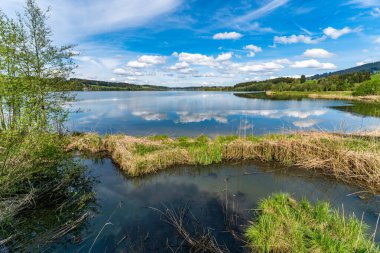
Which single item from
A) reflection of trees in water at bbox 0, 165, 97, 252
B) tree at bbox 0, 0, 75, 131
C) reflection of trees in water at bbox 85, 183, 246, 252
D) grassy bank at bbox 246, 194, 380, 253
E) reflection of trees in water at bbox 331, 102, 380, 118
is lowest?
reflection of trees in water at bbox 85, 183, 246, 252

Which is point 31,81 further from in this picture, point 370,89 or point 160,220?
point 370,89

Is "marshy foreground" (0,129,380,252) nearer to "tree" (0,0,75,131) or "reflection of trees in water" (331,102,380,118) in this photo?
"tree" (0,0,75,131)

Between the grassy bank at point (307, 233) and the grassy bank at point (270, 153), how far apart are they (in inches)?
271

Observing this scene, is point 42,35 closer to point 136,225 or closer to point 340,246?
point 136,225

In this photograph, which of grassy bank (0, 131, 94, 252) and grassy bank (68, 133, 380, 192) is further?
grassy bank (68, 133, 380, 192)

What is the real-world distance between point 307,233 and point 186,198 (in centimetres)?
587

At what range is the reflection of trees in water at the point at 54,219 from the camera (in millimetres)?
7492

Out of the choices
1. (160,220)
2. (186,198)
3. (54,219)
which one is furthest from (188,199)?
(54,219)

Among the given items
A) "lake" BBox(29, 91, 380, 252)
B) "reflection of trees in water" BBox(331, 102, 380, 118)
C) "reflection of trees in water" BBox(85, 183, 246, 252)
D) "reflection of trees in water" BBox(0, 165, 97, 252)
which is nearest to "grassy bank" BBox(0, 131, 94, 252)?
"reflection of trees in water" BBox(0, 165, 97, 252)

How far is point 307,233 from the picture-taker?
6.67 m

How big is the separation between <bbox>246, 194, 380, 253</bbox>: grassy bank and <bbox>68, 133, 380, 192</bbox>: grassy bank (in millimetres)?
6875

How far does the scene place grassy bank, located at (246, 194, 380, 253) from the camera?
591 cm

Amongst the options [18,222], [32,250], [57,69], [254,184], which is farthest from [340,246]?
[57,69]

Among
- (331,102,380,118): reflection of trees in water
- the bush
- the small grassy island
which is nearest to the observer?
the small grassy island
